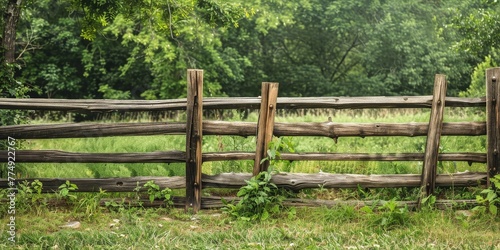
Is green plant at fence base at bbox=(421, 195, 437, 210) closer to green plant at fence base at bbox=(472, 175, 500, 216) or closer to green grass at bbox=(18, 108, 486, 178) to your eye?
green plant at fence base at bbox=(472, 175, 500, 216)

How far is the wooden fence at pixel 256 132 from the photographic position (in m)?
6.35

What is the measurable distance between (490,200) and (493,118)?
0.97 metres

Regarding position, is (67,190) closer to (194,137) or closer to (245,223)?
(194,137)

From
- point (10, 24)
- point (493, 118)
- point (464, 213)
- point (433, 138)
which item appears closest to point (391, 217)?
point (464, 213)

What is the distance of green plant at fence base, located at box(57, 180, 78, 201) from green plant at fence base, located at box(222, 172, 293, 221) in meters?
1.76

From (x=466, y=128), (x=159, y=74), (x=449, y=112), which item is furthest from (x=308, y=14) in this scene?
(x=466, y=128)

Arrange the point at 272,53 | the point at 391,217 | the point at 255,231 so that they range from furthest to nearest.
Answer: the point at 272,53, the point at 391,217, the point at 255,231

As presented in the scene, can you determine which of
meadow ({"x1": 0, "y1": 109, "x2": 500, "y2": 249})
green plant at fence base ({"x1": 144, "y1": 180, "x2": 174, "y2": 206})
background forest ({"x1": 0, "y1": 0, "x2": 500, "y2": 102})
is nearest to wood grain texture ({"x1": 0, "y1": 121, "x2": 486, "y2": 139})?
meadow ({"x1": 0, "y1": 109, "x2": 500, "y2": 249})

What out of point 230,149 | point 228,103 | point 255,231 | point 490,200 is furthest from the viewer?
point 230,149

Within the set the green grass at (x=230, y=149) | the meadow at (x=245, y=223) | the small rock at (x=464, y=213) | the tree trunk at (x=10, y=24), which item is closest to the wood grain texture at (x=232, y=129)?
the green grass at (x=230, y=149)

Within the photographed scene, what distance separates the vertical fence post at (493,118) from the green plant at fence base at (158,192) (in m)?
3.73

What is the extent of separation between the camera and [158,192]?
6434 millimetres

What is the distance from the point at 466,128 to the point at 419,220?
1.33m

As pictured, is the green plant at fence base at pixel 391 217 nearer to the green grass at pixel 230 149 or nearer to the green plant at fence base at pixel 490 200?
the green plant at fence base at pixel 490 200
